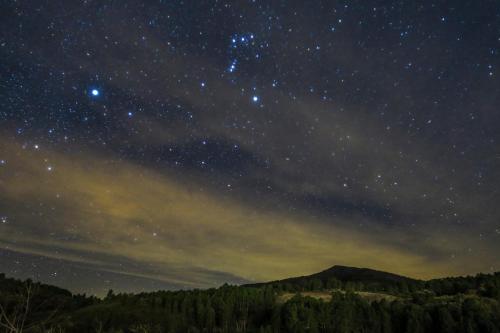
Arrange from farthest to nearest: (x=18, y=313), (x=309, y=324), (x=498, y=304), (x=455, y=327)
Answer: (x=498, y=304), (x=309, y=324), (x=455, y=327), (x=18, y=313)

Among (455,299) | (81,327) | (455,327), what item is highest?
(455,299)

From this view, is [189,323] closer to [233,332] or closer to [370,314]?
[233,332]

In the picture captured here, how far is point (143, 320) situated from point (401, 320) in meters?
117

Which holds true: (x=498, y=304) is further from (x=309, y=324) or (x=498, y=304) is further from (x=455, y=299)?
(x=309, y=324)

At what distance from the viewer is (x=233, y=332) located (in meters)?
172

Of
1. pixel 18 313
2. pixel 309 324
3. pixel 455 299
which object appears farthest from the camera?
pixel 455 299

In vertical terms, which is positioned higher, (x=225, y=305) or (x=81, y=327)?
(x=225, y=305)

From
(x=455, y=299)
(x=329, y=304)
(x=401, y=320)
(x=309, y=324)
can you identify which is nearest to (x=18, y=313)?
(x=309, y=324)

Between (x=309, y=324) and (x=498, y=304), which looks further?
(x=498, y=304)

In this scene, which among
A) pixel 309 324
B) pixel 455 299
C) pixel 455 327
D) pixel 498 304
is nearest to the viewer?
pixel 455 327

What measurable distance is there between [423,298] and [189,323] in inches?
4420

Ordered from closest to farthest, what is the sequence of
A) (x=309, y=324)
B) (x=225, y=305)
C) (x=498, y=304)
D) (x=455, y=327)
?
(x=455, y=327), (x=309, y=324), (x=498, y=304), (x=225, y=305)

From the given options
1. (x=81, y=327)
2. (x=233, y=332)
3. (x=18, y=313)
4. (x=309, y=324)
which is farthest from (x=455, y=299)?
(x=18, y=313)

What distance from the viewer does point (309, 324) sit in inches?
6393
